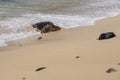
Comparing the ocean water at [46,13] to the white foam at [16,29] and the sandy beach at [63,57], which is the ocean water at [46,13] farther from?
the sandy beach at [63,57]

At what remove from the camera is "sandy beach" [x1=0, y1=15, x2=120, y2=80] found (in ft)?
23.4

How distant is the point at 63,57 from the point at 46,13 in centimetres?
746

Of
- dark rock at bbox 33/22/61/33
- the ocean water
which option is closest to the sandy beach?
dark rock at bbox 33/22/61/33

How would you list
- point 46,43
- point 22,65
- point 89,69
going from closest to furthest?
point 89,69
point 22,65
point 46,43

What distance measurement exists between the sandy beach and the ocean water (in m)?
1.00

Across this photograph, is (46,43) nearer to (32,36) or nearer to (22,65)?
(32,36)

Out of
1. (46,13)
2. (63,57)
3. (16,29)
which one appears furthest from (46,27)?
(63,57)

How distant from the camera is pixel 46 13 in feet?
51.8

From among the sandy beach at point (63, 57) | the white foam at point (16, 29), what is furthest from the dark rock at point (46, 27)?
the sandy beach at point (63, 57)

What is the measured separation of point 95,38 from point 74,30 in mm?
1803

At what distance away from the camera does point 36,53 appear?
9.19 meters

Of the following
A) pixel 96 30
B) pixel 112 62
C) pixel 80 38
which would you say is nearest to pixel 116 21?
pixel 96 30

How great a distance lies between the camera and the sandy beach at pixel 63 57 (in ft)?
23.4

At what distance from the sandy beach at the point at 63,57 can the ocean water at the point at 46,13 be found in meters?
1.00
